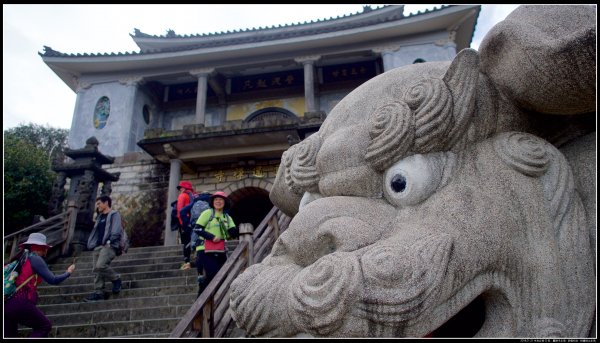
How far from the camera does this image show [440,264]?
154 cm

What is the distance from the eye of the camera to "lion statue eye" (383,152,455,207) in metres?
1.86

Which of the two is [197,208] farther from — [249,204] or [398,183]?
[249,204]

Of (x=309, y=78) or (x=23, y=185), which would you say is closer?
(x=309, y=78)

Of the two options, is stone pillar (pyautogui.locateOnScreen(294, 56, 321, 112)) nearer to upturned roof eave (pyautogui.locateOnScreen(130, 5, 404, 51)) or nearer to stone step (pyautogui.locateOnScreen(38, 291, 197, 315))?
upturned roof eave (pyautogui.locateOnScreen(130, 5, 404, 51))

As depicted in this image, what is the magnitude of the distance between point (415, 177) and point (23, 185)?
52.2 feet

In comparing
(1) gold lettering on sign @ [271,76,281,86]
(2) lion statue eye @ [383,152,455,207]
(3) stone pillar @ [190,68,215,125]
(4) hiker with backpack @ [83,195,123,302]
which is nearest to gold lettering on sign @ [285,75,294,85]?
(1) gold lettering on sign @ [271,76,281,86]

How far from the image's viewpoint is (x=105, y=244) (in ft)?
18.4

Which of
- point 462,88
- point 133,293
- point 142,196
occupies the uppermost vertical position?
point 142,196

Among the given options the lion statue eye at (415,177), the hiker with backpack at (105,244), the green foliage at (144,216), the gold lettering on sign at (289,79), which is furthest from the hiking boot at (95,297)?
the gold lettering on sign at (289,79)

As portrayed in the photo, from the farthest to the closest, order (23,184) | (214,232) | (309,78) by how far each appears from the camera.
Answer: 1. (23,184)
2. (309,78)
3. (214,232)

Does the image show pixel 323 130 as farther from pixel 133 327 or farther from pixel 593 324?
pixel 133 327

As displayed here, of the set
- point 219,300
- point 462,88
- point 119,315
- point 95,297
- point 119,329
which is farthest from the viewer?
point 95,297

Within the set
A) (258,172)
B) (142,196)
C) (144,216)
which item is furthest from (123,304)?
(142,196)

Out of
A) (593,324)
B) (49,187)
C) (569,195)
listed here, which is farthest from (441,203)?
(49,187)
